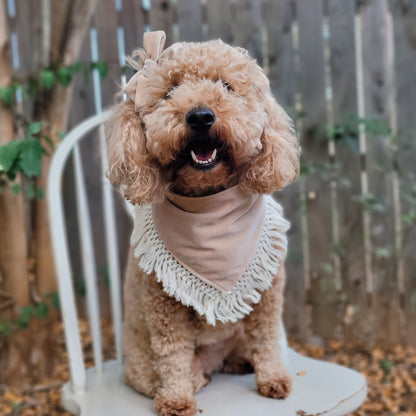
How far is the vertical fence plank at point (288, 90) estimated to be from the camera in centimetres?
217

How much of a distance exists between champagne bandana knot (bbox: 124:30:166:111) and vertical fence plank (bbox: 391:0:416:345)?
1.48 metres

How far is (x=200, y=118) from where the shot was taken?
0.91 meters

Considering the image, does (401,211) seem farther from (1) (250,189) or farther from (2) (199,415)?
(2) (199,415)

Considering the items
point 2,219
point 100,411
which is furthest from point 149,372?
point 2,219

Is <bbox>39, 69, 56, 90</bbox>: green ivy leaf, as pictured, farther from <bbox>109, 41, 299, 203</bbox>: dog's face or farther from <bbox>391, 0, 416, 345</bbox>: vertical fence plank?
<bbox>391, 0, 416, 345</bbox>: vertical fence plank

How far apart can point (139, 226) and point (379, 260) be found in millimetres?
1486

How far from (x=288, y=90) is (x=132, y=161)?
55.1 inches

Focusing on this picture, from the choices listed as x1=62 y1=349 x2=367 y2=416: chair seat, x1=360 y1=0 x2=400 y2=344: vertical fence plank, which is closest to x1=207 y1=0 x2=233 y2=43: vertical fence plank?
x1=360 y1=0 x2=400 y2=344: vertical fence plank

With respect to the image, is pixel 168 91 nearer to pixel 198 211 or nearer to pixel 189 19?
pixel 198 211

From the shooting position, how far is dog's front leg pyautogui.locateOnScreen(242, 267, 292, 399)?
1137 millimetres

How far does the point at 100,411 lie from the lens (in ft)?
3.65

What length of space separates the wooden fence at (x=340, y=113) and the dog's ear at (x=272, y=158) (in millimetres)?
1156

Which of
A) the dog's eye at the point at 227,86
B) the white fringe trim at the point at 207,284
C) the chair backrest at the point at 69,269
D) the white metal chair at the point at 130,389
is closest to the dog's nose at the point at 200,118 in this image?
A: the dog's eye at the point at 227,86

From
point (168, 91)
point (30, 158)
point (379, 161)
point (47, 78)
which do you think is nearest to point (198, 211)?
point (168, 91)
